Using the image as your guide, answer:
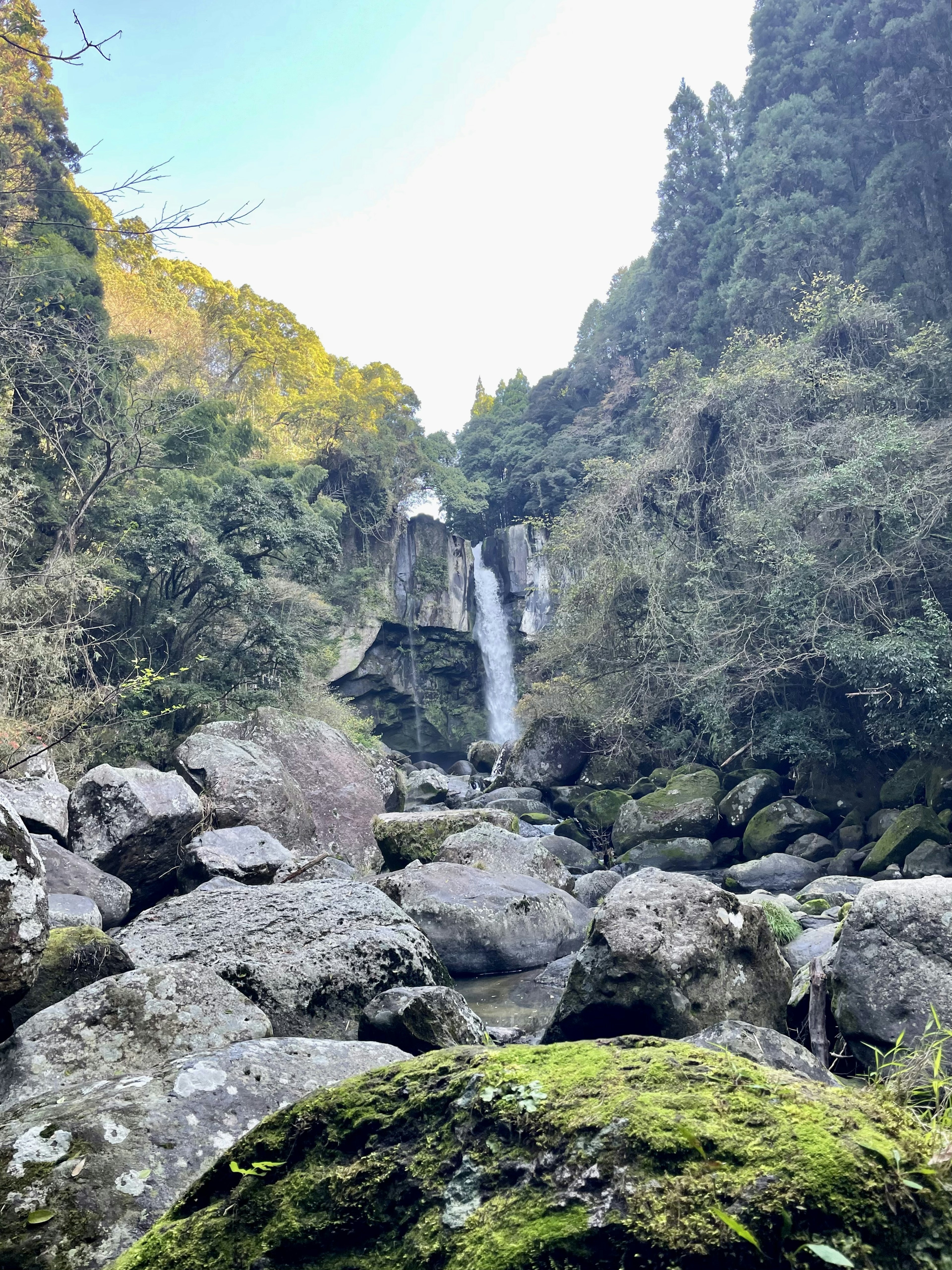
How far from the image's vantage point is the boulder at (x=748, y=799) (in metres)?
15.7

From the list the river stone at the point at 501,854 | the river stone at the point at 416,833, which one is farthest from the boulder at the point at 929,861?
the river stone at the point at 416,833

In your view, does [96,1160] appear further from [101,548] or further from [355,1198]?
[101,548]

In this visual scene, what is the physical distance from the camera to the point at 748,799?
15812 mm

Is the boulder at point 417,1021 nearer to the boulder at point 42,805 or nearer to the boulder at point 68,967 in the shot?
the boulder at point 68,967

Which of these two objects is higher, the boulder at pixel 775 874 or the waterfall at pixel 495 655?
the waterfall at pixel 495 655

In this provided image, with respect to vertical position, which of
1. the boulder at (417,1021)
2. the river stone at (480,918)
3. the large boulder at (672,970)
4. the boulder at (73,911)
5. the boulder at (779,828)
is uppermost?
the boulder at (73,911)

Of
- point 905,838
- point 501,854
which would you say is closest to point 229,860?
point 501,854

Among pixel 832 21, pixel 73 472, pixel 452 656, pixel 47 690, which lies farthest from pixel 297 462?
pixel 832 21

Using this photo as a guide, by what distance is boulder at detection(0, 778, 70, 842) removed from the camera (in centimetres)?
808

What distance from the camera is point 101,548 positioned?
15.2m

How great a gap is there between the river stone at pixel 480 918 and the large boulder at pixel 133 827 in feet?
7.69

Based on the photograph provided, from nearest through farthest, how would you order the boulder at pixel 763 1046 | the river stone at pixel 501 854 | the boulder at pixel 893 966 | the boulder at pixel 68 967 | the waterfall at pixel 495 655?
1. the boulder at pixel 763 1046
2. the boulder at pixel 68 967
3. the boulder at pixel 893 966
4. the river stone at pixel 501 854
5. the waterfall at pixel 495 655

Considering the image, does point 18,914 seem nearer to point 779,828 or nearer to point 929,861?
point 929,861

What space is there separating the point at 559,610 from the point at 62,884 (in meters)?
17.1
